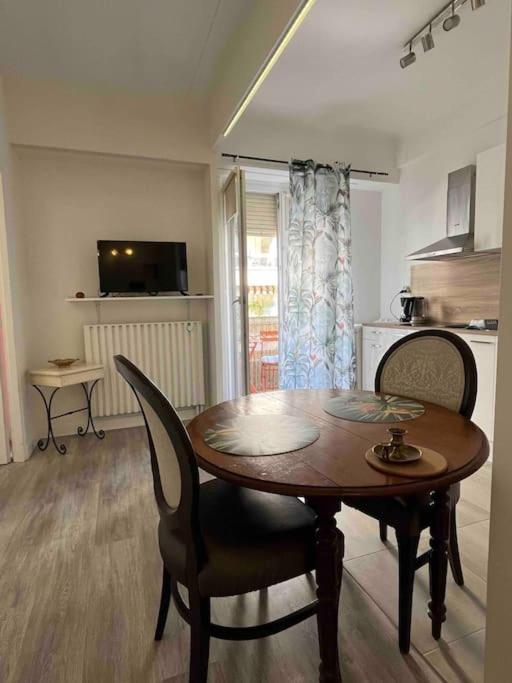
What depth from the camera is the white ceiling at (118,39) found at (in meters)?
2.22

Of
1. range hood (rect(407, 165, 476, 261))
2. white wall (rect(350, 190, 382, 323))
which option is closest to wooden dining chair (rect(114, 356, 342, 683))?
range hood (rect(407, 165, 476, 261))

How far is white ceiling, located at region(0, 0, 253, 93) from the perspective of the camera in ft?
7.29

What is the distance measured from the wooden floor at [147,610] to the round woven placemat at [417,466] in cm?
75

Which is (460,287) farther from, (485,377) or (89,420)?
(89,420)

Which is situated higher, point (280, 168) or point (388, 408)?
point (280, 168)

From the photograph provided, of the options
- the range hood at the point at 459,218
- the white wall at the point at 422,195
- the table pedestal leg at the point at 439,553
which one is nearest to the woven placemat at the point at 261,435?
the table pedestal leg at the point at 439,553

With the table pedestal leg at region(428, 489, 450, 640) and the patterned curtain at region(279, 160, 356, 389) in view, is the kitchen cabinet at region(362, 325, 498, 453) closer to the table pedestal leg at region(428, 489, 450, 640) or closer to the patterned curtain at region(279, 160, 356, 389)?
the patterned curtain at region(279, 160, 356, 389)

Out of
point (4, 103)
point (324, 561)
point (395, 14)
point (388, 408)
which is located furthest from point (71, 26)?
point (324, 561)

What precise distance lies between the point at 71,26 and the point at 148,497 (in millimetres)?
2973

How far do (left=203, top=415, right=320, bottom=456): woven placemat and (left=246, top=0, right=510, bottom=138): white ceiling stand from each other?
237 centimetres

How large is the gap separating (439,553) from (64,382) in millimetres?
2644

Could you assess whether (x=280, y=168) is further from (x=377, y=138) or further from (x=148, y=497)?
(x=148, y=497)

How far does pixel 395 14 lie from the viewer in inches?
88.4

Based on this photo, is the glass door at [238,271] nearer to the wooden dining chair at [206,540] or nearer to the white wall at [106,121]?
the white wall at [106,121]
